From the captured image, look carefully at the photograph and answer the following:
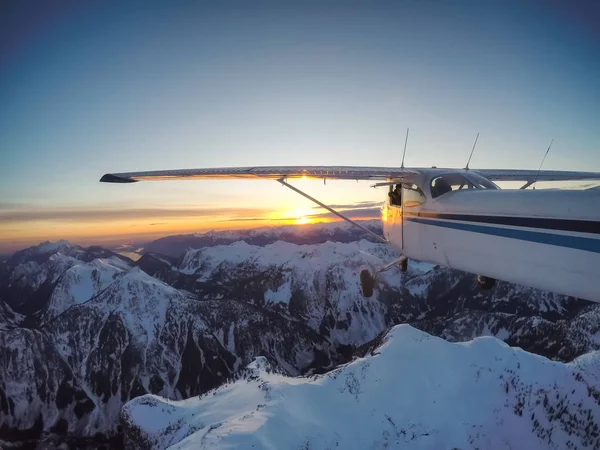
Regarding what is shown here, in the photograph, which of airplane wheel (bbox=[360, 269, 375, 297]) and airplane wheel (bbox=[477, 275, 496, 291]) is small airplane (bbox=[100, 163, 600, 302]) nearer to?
airplane wheel (bbox=[477, 275, 496, 291])

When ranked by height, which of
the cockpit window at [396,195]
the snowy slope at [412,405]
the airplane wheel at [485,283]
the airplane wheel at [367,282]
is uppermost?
the cockpit window at [396,195]

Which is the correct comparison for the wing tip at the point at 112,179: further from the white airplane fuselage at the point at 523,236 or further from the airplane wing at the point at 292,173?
the white airplane fuselage at the point at 523,236

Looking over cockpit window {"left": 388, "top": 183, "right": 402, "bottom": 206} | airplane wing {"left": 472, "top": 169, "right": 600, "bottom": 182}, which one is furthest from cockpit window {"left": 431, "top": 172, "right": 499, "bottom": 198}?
airplane wing {"left": 472, "top": 169, "right": 600, "bottom": 182}

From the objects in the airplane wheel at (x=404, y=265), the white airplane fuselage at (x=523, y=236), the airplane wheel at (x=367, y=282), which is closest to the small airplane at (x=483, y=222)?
the white airplane fuselage at (x=523, y=236)

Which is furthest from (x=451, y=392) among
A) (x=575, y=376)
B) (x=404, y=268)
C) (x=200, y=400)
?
(x=404, y=268)

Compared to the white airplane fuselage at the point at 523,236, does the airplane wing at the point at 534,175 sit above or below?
above

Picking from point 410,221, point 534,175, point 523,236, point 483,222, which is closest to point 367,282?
point 410,221

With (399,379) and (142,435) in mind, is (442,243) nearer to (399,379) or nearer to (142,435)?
(399,379)
